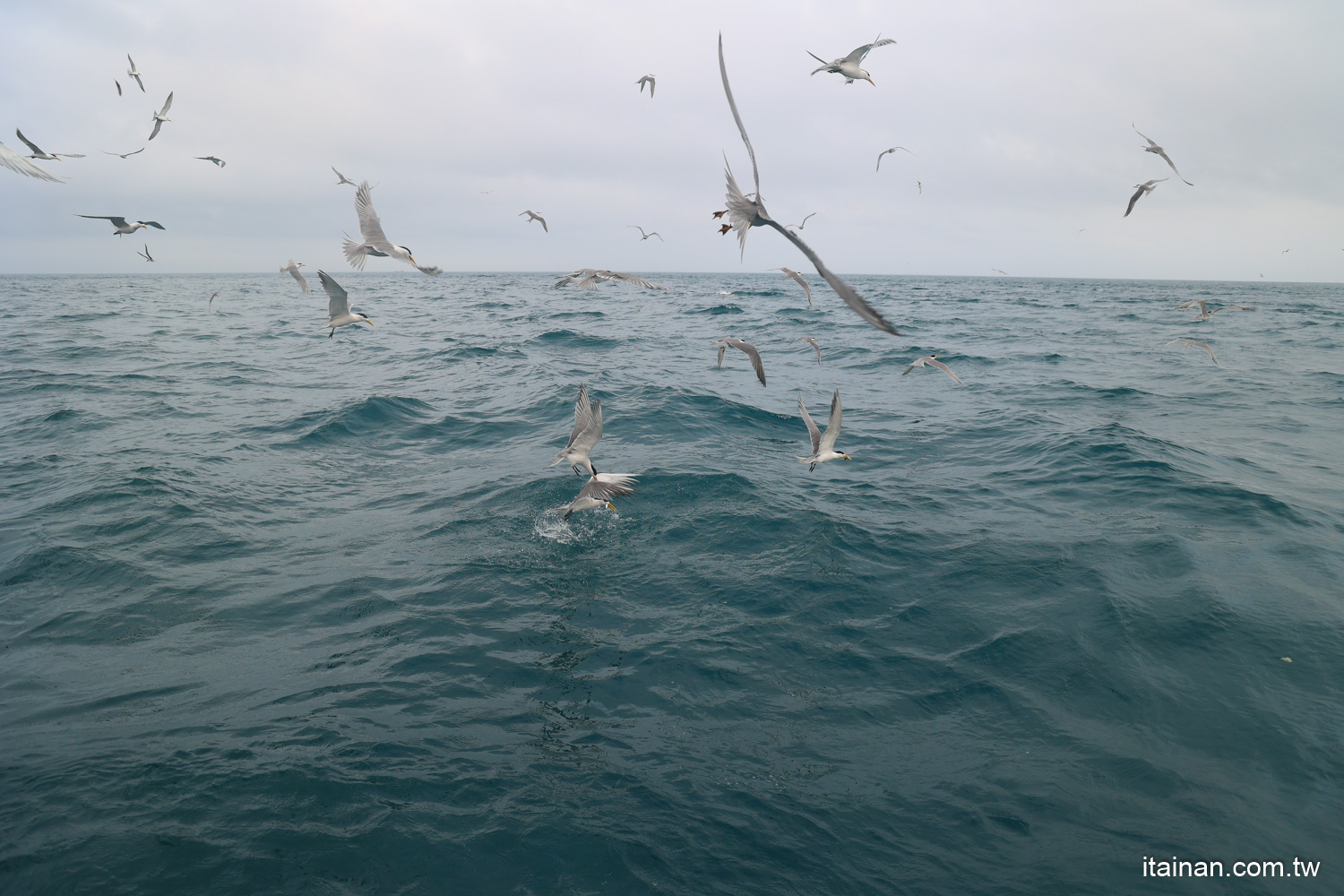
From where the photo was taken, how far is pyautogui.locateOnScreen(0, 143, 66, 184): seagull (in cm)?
293

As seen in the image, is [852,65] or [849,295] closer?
[849,295]

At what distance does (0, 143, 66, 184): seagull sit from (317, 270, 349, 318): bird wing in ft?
22.2

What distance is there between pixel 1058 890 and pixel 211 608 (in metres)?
8.19

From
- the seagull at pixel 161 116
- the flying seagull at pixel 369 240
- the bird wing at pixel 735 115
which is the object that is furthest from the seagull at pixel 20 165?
the seagull at pixel 161 116

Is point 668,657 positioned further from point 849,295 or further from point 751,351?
point 751,351

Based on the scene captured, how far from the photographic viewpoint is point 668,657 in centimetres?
616

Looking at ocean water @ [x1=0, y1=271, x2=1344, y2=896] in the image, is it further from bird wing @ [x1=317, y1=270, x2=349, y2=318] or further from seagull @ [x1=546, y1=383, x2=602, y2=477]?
bird wing @ [x1=317, y1=270, x2=349, y2=318]

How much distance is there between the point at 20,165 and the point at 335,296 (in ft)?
26.1

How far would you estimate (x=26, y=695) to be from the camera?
5.49 meters

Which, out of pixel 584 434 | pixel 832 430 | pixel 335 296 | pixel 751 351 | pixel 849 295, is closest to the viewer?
pixel 849 295

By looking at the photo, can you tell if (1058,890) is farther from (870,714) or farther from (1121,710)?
(1121,710)

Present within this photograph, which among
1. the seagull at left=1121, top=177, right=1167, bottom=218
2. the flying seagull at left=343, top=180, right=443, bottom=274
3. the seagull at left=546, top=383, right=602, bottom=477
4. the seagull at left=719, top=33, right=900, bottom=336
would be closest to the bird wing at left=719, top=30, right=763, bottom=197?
the seagull at left=719, top=33, right=900, bottom=336

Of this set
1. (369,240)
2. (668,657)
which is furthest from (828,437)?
(369,240)

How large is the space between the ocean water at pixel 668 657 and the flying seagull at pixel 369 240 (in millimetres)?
3757
